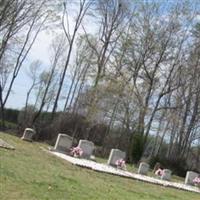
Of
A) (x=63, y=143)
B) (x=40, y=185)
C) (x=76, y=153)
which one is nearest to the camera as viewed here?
(x=40, y=185)

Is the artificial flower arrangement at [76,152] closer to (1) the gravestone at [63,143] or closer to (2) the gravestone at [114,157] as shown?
(1) the gravestone at [63,143]

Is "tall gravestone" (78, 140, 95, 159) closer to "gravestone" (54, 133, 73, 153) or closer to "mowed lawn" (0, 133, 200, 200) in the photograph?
"gravestone" (54, 133, 73, 153)

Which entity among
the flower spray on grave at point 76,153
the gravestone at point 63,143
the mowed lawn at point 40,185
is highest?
the gravestone at point 63,143

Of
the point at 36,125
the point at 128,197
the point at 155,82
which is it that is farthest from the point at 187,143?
the point at 128,197

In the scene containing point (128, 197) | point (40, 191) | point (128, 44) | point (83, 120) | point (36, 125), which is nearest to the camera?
point (40, 191)

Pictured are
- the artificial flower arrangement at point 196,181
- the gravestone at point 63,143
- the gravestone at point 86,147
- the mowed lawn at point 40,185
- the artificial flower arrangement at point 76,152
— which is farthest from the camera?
the artificial flower arrangement at point 196,181

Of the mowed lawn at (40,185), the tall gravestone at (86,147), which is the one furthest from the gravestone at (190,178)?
the mowed lawn at (40,185)

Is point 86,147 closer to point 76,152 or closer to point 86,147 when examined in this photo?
point 86,147

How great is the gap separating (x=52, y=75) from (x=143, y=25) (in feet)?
65.6

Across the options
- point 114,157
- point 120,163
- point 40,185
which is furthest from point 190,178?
point 40,185

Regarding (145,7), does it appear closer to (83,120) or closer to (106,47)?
(106,47)

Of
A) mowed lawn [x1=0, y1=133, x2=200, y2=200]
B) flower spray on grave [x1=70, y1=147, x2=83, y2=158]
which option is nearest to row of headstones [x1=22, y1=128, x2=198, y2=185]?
flower spray on grave [x1=70, y1=147, x2=83, y2=158]

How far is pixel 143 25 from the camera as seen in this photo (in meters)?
40.2

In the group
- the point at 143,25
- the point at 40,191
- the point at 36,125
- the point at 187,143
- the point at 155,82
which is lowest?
the point at 40,191
